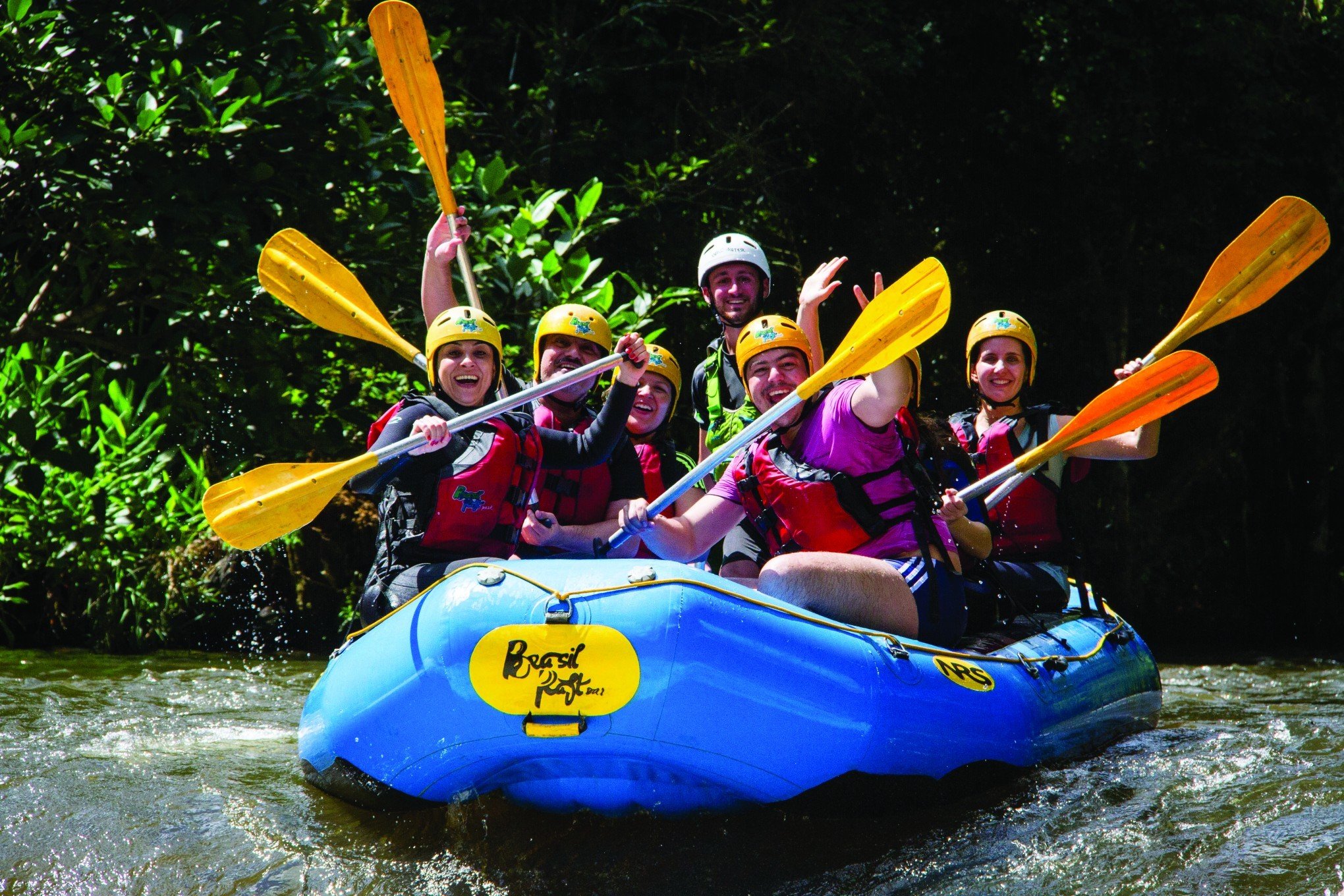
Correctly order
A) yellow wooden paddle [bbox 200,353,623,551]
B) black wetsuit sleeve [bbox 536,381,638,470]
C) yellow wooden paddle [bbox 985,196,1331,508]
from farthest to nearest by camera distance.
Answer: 1. yellow wooden paddle [bbox 985,196,1331,508]
2. black wetsuit sleeve [bbox 536,381,638,470]
3. yellow wooden paddle [bbox 200,353,623,551]

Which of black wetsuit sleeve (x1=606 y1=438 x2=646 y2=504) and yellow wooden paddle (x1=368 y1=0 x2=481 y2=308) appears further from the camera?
yellow wooden paddle (x1=368 y1=0 x2=481 y2=308)

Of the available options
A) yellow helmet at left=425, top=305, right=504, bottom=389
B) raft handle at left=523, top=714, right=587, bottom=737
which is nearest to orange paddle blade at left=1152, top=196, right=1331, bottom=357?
yellow helmet at left=425, top=305, right=504, bottom=389

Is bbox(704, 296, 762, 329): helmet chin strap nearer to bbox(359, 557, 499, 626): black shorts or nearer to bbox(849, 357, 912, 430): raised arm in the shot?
bbox(849, 357, 912, 430): raised arm

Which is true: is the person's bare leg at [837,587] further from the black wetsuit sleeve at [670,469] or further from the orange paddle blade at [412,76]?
the orange paddle blade at [412,76]

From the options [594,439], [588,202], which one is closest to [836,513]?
[594,439]

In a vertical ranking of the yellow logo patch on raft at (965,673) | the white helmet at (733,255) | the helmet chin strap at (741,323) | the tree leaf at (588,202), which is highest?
the tree leaf at (588,202)

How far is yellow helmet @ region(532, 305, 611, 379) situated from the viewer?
4.59 meters

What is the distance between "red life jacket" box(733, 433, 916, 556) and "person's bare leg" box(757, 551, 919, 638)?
0.18 meters

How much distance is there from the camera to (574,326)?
4594 millimetres

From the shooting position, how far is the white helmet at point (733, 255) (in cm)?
509

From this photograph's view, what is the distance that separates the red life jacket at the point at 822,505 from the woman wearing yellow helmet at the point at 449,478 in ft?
2.50

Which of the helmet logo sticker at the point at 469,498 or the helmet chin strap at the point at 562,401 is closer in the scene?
the helmet logo sticker at the point at 469,498

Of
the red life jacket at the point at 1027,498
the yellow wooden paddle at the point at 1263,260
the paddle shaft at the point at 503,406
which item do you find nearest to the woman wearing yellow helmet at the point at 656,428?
the paddle shaft at the point at 503,406

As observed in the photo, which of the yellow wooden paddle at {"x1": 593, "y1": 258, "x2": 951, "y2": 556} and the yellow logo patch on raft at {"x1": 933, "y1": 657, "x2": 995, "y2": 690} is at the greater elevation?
the yellow wooden paddle at {"x1": 593, "y1": 258, "x2": 951, "y2": 556}
